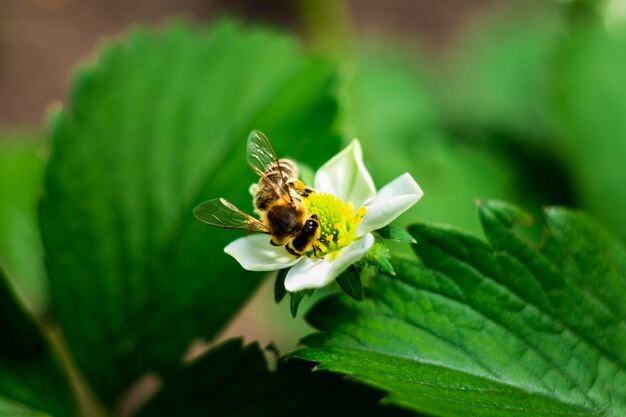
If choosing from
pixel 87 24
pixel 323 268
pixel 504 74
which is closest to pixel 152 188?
pixel 323 268

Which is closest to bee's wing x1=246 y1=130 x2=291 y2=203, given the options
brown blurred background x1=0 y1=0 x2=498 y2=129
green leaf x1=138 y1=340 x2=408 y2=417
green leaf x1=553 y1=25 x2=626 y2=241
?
green leaf x1=138 y1=340 x2=408 y2=417

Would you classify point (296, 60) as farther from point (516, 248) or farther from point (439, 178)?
point (516, 248)

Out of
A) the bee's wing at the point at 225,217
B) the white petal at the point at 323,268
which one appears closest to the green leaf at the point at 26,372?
the bee's wing at the point at 225,217

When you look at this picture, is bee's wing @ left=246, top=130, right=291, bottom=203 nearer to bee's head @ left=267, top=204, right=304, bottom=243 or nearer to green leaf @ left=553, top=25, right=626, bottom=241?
bee's head @ left=267, top=204, right=304, bottom=243

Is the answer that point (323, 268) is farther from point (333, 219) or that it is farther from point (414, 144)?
point (414, 144)

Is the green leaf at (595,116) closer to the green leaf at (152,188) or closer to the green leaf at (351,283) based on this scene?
the green leaf at (152,188)

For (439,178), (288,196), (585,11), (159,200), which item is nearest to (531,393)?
(288,196)
